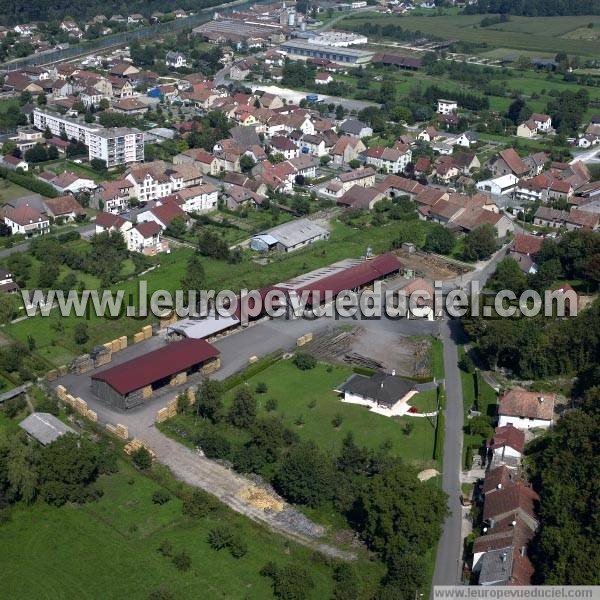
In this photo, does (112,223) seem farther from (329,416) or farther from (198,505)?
(198,505)

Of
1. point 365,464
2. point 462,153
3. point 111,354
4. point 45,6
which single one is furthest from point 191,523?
point 45,6

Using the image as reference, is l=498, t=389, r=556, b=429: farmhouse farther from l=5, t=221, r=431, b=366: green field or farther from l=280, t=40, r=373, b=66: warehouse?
l=280, t=40, r=373, b=66: warehouse

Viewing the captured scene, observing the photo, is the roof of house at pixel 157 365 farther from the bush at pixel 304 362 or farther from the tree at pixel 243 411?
the tree at pixel 243 411

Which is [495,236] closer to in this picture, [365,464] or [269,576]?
[365,464]

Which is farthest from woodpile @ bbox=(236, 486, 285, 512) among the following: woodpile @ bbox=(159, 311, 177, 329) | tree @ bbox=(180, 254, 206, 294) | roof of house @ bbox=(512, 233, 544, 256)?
roof of house @ bbox=(512, 233, 544, 256)

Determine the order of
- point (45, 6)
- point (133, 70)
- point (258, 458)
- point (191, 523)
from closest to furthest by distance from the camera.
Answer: point (191, 523) < point (258, 458) < point (133, 70) < point (45, 6)

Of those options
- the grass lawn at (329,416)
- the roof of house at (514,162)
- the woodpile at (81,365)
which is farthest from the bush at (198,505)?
the roof of house at (514,162)

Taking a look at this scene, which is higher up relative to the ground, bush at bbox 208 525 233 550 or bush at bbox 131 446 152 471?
bush at bbox 208 525 233 550
